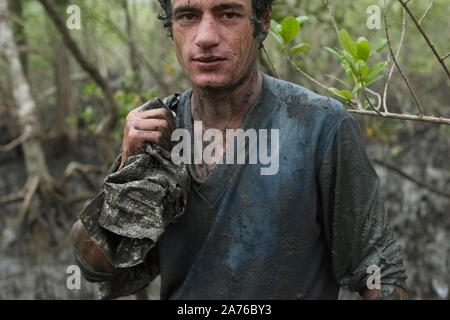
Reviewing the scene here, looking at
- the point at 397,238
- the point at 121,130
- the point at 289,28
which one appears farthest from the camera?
the point at 397,238

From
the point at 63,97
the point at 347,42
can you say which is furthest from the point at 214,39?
the point at 63,97

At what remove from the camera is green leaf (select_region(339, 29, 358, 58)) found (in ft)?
6.25

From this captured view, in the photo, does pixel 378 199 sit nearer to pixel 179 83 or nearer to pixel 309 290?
pixel 309 290

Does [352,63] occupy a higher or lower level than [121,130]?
higher

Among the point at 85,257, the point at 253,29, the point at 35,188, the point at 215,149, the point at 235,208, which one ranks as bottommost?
the point at 35,188

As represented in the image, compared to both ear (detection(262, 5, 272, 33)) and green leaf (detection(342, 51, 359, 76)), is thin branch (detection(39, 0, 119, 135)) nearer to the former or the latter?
ear (detection(262, 5, 272, 33))

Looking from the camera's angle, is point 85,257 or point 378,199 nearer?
point 378,199

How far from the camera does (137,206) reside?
1745 millimetres

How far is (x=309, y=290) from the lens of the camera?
1.86 m

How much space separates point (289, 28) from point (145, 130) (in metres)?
0.71

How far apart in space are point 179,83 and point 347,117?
4262mm

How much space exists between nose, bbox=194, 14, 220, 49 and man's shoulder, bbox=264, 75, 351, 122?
0.92 feet

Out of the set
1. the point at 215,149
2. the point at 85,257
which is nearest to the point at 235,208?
the point at 215,149

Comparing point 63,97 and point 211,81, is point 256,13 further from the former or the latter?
point 63,97
